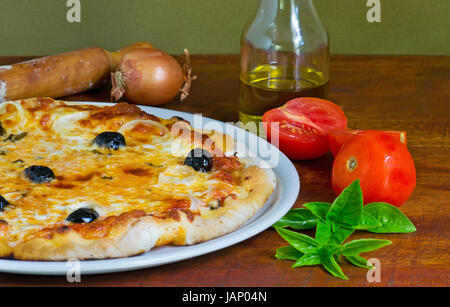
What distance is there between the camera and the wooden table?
1226mm

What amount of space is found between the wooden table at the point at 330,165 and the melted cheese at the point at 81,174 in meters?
0.14

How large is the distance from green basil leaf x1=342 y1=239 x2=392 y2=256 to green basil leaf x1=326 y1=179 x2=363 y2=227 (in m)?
0.08

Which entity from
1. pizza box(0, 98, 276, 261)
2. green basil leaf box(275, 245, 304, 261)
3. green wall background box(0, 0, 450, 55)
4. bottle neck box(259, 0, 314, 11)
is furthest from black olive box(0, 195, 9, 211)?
green wall background box(0, 0, 450, 55)

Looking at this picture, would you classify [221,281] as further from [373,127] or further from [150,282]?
[373,127]

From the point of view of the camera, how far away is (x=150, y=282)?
1.21 meters

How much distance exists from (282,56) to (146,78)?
46cm

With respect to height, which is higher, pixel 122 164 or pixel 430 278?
pixel 122 164

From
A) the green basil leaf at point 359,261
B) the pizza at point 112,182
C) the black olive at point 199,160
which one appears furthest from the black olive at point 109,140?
the green basil leaf at point 359,261

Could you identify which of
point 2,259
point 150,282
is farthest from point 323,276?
point 2,259

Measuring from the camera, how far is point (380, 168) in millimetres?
1445

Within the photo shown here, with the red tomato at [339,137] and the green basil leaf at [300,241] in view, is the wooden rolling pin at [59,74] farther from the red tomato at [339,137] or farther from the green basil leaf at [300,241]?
the green basil leaf at [300,241]

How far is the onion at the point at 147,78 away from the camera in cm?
213

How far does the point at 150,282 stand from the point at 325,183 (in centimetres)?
61

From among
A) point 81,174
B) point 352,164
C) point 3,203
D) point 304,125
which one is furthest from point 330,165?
point 3,203
